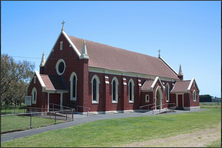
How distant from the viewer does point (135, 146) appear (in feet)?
36.1

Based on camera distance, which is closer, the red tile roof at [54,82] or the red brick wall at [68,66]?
the red tile roof at [54,82]

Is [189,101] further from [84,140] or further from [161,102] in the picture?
[84,140]

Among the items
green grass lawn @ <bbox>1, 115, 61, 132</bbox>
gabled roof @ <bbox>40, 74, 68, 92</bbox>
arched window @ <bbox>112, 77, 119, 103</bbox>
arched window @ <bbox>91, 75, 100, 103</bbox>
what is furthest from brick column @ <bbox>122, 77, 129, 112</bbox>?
green grass lawn @ <bbox>1, 115, 61, 132</bbox>

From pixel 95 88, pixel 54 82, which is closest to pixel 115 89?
pixel 95 88

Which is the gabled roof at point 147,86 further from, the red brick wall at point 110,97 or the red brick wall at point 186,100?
the red brick wall at point 186,100

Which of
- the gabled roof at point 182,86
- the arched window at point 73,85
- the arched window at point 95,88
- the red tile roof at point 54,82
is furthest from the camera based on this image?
the gabled roof at point 182,86

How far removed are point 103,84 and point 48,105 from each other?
808cm

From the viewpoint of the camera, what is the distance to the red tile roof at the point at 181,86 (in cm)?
4647

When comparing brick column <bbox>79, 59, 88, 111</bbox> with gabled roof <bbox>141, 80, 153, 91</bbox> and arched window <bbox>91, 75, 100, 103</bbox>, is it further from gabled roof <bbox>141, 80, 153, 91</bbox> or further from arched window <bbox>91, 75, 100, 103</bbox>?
gabled roof <bbox>141, 80, 153, 91</bbox>

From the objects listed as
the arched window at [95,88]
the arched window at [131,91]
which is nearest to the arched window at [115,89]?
the arched window at [131,91]

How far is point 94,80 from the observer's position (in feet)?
108

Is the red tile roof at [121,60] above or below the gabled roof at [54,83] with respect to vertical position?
above

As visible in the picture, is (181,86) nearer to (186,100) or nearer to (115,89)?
(186,100)

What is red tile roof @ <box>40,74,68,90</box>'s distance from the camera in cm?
3075
